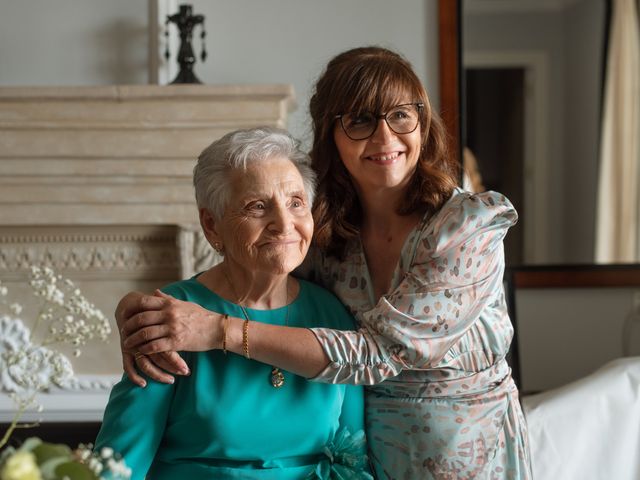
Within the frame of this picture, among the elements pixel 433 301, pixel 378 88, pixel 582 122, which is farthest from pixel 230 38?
pixel 433 301

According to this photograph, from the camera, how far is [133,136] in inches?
121

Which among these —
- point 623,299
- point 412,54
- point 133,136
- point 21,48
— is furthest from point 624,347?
point 21,48

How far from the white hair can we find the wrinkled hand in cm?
20

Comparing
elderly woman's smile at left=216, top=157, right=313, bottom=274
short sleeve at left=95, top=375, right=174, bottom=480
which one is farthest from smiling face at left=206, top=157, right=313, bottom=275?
short sleeve at left=95, top=375, right=174, bottom=480

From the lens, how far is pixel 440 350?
4.84 ft

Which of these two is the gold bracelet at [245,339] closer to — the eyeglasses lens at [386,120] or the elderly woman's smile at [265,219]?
the elderly woman's smile at [265,219]

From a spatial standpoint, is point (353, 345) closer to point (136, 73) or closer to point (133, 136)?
point (133, 136)

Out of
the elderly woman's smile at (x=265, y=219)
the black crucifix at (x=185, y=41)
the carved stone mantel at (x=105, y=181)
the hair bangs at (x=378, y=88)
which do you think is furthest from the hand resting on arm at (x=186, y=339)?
the black crucifix at (x=185, y=41)

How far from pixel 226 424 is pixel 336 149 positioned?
23.2 inches

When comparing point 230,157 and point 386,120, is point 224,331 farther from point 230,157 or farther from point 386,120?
point 386,120

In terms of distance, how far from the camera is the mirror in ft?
11.6

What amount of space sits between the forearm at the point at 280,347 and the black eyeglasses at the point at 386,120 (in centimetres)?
41

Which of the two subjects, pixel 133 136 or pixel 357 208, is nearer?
pixel 357 208

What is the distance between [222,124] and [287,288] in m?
1.56
